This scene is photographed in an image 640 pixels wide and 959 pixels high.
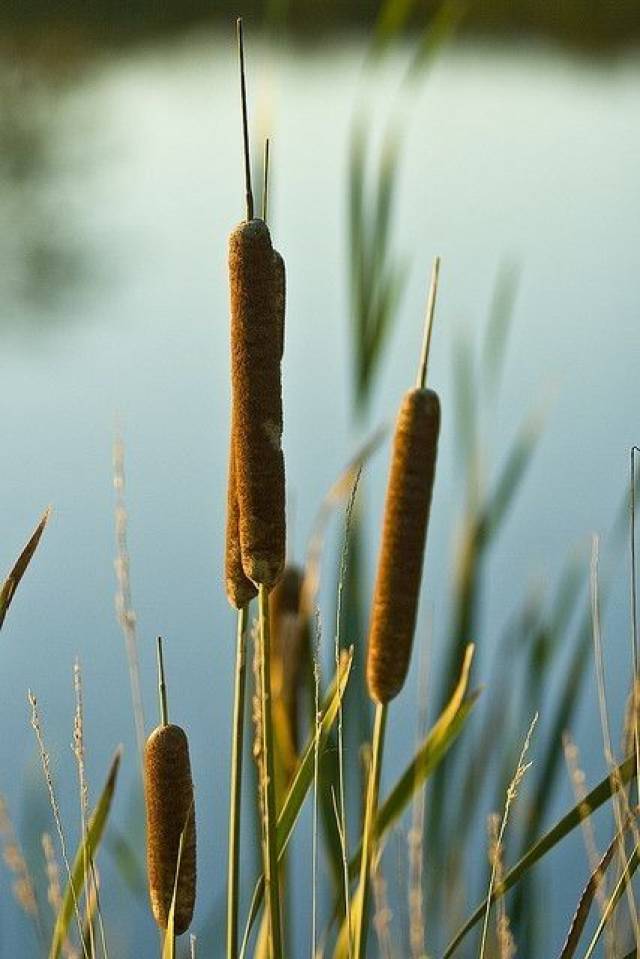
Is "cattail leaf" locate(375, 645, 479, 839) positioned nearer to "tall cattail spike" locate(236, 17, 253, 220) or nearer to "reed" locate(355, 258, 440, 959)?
"reed" locate(355, 258, 440, 959)

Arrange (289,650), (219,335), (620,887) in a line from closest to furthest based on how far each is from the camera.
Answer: (620,887)
(289,650)
(219,335)

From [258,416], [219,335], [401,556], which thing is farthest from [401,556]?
[219,335]

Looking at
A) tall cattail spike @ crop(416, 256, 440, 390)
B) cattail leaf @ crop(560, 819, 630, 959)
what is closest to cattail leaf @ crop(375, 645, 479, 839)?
cattail leaf @ crop(560, 819, 630, 959)

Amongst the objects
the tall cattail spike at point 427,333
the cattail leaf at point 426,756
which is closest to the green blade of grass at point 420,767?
the cattail leaf at point 426,756

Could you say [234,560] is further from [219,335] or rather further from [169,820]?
[219,335]

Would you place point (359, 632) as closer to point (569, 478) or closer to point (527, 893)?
point (527, 893)
